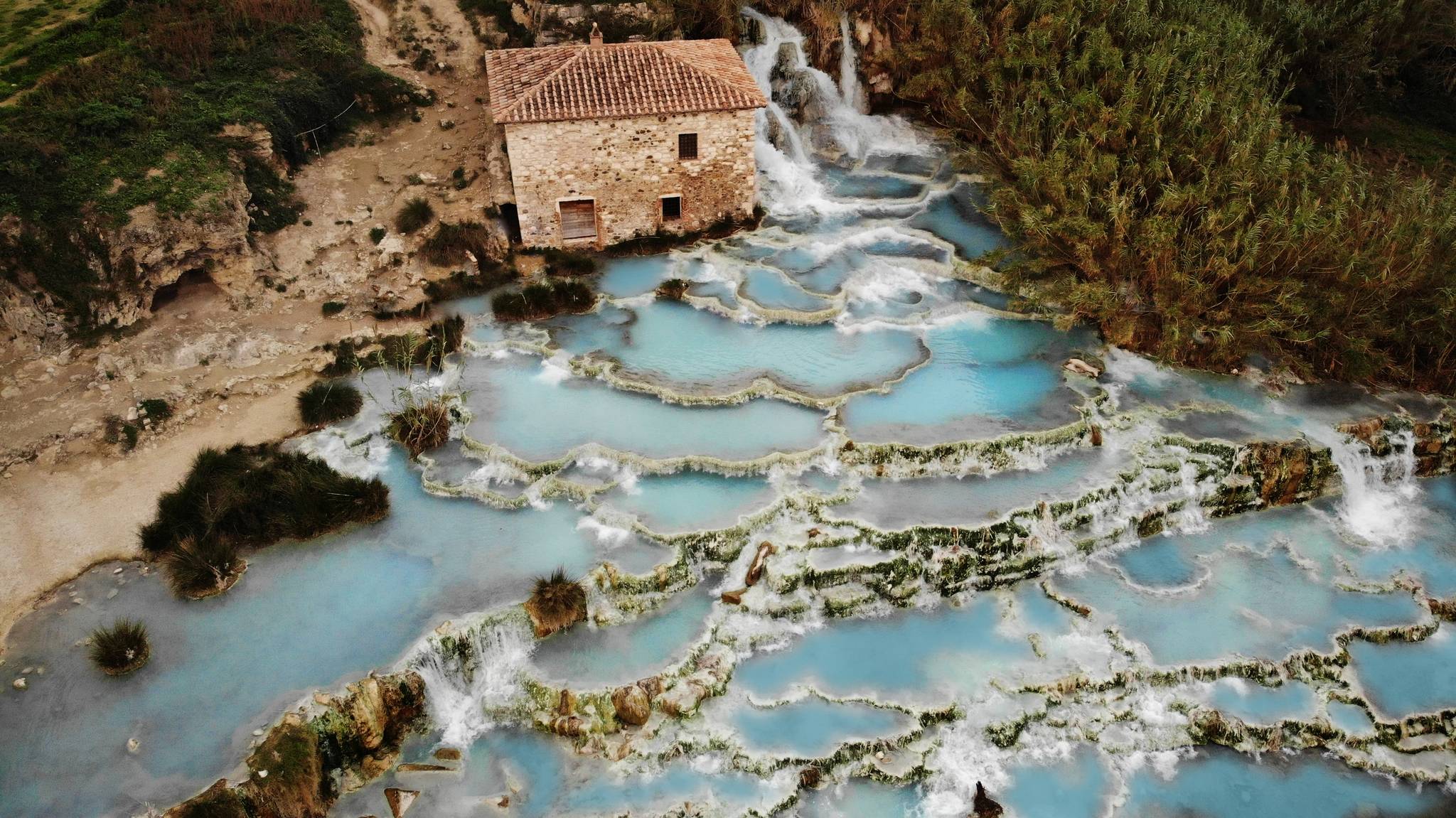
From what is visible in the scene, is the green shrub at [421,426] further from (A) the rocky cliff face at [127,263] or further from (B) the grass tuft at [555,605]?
(A) the rocky cliff face at [127,263]

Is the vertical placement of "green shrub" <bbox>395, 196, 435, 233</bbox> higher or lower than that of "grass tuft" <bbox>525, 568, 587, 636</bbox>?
higher

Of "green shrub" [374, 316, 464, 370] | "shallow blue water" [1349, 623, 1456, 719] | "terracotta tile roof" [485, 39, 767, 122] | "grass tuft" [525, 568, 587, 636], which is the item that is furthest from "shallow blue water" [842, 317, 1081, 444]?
"green shrub" [374, 316, 464, 370]

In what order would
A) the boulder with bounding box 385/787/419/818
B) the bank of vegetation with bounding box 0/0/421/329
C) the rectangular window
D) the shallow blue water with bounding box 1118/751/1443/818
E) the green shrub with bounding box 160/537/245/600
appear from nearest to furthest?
1. the boulder with bounding box 385/787/419/818
2. the shallow blue water with bounding box 1118/751/1443/818
3. the green shrub with bounding box 160/537/245/600
4. the bank of vegetation with bounding box 0/0/421/329
5. the rectangular window

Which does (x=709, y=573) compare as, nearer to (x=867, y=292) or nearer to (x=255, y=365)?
(x=867, y=292)

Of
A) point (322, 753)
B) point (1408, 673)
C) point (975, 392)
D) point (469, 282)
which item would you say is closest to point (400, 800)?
point (322, 753)

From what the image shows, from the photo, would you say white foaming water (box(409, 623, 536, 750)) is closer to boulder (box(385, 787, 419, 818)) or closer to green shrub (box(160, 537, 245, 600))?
boulder (box(385, 787, 419, 818))

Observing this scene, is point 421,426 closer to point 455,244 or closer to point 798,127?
point 455,244

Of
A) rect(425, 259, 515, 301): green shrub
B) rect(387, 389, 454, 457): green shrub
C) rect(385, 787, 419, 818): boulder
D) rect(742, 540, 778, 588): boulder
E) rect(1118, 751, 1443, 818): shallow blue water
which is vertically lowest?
rect(1118, 751, 1443, 818): shallow blue water

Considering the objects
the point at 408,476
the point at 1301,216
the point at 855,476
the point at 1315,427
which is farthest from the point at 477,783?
the point at 1301,216

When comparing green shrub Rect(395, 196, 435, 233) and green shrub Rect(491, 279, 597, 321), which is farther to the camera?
green shrub Rect(395, 196, 435, 233)
